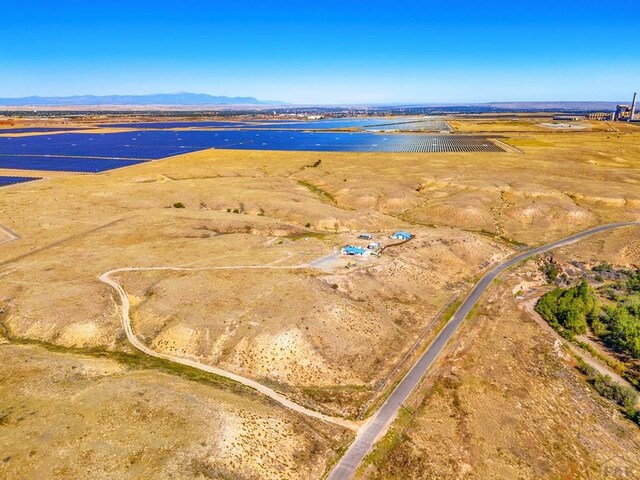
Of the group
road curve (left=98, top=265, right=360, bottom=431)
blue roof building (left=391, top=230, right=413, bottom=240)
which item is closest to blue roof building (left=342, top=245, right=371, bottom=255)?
road curve (left=98, top=265, right=360, bottom=431)

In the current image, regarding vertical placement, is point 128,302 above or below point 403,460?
above

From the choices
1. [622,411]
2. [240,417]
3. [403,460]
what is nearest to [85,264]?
[240,417]

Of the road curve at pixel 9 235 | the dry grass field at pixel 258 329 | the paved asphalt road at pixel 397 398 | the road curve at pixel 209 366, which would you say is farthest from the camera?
the road curve at pixel 9 235

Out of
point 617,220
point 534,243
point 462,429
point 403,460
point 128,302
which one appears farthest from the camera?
point 617,220

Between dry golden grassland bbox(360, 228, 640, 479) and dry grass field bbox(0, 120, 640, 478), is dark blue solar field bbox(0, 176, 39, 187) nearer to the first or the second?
dry grass field bbox(0, 120, 640, 478)

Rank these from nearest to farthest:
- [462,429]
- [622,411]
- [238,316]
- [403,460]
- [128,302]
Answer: [403,460] → [462,429] → [622,411] → [238,316] → [128,302]

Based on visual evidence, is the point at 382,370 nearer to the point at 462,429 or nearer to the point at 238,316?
the point at 462,429

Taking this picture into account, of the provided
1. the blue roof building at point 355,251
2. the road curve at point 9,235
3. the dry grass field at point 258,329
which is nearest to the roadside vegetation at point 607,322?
the dry grass field at point 258,329

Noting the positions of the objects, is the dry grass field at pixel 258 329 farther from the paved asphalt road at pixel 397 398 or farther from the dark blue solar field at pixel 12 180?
the dark blue solar field at pixel 12 180
